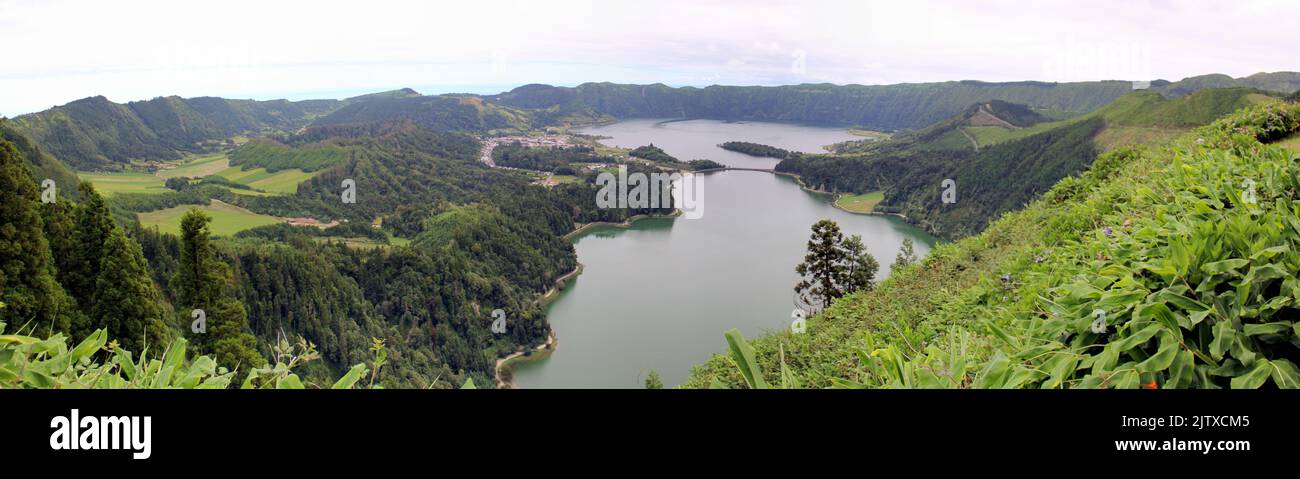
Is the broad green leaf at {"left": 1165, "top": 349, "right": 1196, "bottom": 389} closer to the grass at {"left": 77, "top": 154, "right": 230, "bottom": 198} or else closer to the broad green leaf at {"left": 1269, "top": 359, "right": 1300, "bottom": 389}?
the broad green leaf at {"left": 1269, "top": 359, "right": 1300, "bottom": 389}

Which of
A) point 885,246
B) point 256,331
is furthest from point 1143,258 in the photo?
point 885,246

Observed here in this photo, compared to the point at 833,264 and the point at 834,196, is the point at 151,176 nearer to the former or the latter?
the point at 834,196

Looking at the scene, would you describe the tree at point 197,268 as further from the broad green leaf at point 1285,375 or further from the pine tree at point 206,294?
the broad green leaf at point 1285,375

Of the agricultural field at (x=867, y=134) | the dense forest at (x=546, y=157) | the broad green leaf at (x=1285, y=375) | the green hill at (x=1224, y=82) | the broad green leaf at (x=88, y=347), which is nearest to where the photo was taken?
the broad green leaf at (x=1285, y=375)

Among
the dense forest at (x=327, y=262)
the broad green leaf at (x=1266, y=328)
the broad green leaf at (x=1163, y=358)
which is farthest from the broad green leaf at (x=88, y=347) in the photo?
the broad green leaf at (x=1266, y=328)

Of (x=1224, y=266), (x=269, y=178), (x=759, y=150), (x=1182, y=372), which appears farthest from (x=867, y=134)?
(x=1182, y=372)

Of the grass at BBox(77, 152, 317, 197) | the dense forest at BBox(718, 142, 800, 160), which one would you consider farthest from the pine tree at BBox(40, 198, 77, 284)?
the dense forest at BBox(718, 142, 800, 160)

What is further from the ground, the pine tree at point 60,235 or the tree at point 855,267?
the pine tree at point 60,235

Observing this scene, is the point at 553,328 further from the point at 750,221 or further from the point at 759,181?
the point at 759,181
